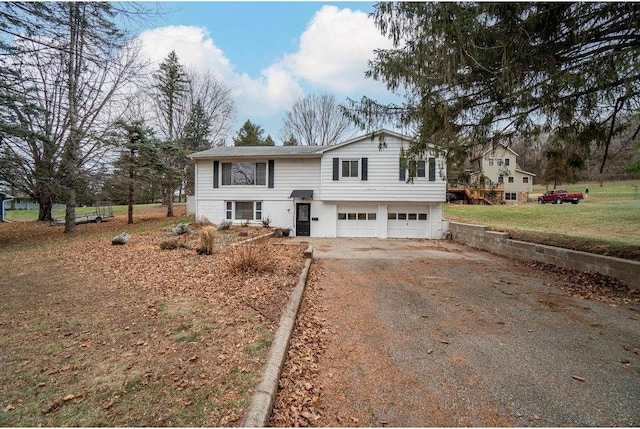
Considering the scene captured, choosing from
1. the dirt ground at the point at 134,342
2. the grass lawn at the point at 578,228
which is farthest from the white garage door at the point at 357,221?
the dirt ground at the point at 134,342

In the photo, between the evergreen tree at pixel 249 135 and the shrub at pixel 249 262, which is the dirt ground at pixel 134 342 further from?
the evergreen tree at pixel 249 135

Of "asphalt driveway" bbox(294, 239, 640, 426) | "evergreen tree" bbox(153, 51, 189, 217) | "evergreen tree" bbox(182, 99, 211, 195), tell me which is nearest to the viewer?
"asphalt driveway" bbox(294, 239, 640, 426)

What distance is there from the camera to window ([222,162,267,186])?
54.0 ft

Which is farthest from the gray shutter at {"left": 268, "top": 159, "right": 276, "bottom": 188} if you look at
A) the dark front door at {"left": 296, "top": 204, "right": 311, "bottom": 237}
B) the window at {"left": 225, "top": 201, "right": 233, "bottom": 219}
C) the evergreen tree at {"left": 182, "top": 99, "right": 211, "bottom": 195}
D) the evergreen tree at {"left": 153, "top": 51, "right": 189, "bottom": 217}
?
the evergreen tree at {"left": 182, "top": 99, "right": 211, "bottom": 195}

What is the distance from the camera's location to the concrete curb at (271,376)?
86.0 inches

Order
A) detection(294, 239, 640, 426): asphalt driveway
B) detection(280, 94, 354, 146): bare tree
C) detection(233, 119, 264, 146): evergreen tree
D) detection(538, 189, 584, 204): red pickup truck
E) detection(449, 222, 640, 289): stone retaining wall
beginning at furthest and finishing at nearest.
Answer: detection(233, 119, 264, 146): evergreen tree → detection(280, 94, 354, 146): bare tree → detection(538, 189, 584, 204): red pickup truck → detection(449, 222, 640, 289): stone retaining wall → detection(294, 239, 640, 426): asphalt driveway

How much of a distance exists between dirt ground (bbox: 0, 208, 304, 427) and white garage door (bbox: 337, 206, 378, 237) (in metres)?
9.81

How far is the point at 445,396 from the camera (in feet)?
8.72

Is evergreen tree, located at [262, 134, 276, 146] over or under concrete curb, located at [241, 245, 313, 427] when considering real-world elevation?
over

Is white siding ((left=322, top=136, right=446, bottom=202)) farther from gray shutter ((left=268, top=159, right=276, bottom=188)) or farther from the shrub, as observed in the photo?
the shrub

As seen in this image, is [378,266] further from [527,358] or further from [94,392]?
[94,392]

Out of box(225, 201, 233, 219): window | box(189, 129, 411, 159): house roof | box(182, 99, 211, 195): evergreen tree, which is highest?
box(182, 99, 211, 195): evergreen tree

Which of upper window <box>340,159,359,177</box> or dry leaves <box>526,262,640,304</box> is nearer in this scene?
dry leaves <box>526,262,640,304</box>

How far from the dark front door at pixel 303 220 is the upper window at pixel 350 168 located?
282cm
